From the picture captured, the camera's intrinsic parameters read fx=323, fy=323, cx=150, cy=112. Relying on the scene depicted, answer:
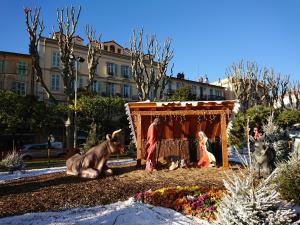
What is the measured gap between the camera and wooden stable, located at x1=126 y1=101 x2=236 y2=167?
526 inches

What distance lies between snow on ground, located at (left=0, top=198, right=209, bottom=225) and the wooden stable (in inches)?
243

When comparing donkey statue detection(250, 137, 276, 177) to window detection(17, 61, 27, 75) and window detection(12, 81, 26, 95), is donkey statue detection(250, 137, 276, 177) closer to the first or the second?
window detection(12, 81, 26, 95)

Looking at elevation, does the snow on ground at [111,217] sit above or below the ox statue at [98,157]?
below

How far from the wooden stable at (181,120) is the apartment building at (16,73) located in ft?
110

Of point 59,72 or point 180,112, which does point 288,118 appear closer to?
point 180,112

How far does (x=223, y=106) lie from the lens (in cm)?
1348

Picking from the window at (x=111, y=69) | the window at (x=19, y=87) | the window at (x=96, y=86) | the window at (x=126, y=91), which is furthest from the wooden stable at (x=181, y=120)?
the window at (x=126, y=91)

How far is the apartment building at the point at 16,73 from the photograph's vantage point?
42.3m

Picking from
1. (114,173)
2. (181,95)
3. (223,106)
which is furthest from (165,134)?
(181,95)

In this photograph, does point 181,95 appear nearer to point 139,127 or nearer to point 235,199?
point 139,127

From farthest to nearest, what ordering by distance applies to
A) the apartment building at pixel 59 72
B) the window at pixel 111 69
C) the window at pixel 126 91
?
the window at pixel 126 91, the window at pixel 111 69, the apartment building at pixel 59 72

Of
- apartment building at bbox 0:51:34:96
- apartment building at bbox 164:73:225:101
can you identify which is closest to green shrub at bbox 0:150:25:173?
apartment building at bbox 0:51:34:96

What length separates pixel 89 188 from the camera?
917cm

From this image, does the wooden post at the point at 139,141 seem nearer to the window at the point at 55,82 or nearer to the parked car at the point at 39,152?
the parked car at the point at 39,152
